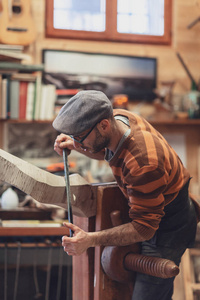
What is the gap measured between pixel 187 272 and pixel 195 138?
1.53 metres

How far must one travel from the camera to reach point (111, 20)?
371cm

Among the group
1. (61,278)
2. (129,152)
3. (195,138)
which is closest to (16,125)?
(61,278)

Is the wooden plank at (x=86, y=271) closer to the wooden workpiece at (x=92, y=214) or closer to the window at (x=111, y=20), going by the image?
the wooden workpiece at (x=92, y=214)

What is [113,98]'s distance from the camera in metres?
3.64

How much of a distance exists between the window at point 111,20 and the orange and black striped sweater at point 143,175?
95.6 inches

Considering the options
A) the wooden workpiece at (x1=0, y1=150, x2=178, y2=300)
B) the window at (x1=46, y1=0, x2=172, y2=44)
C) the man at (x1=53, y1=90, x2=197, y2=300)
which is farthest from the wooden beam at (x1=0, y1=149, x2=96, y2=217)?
the window at (x1=46, y1=0, x2=172, y2=44)

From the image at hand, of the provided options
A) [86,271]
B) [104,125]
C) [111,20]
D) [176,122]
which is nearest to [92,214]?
[86,271]

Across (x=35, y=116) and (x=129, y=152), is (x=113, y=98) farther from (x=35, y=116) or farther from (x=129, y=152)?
(x=129, y=152)

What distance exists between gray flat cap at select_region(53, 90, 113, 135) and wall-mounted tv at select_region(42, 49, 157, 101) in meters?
2.34

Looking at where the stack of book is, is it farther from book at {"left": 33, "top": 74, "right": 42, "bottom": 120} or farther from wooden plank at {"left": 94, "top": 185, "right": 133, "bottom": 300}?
wooden plank at {"left": 94, "top": 185, "right": 133, "bottom": 300}

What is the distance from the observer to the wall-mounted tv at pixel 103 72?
3.58m

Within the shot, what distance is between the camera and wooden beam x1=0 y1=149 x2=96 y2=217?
48.0 inches

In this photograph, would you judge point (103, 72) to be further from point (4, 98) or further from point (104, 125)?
point (104, 125)

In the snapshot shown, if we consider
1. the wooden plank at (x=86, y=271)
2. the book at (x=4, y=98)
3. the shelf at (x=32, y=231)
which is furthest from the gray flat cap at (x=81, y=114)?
the book at (x=4, y=98)
